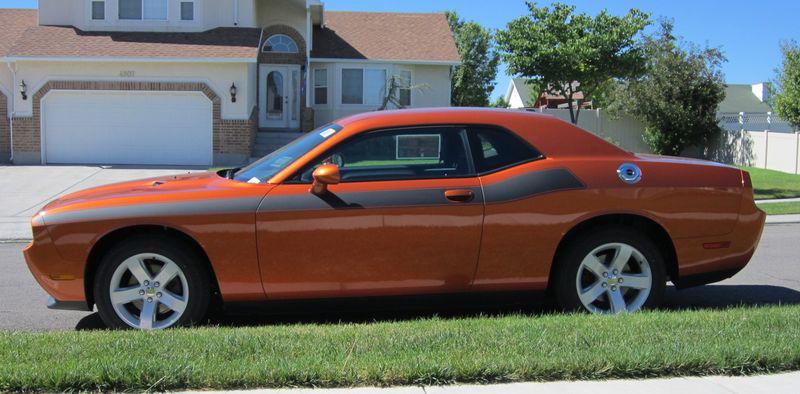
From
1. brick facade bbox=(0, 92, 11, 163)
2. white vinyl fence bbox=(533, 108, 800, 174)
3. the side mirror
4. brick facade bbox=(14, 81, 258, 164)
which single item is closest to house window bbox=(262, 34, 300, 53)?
brick facade bbox=(14, 81, 258, 164)

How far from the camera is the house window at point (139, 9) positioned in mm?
23062

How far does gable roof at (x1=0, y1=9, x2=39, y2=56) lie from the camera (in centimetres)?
2333

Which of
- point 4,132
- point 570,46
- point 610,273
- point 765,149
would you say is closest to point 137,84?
point 4,132

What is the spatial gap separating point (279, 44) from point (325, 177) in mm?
20890

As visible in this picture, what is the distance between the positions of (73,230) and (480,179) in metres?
2.90

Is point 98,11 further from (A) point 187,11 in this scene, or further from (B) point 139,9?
(A) point 187,11

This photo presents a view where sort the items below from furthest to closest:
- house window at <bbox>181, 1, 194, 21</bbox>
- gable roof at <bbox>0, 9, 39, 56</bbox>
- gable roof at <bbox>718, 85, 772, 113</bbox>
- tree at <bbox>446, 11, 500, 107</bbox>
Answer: gable roof at <bbox>718, 85, 772, 113</bbox>, tree at <bbox>446, 11, 500, 107</bbox>, gable roof at <bbox>0, 9, 39, 56</bbox>, house window at <bbox>181, 1, 194, 21</bbox>

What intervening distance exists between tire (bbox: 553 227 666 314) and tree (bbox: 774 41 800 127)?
27527 millimetres

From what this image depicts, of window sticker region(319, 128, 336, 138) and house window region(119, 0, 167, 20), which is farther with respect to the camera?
house window region(119, 0, 167, 20)

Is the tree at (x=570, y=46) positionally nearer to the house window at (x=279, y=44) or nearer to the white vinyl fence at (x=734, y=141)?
the white vinyl fence at (x=734, y=141)

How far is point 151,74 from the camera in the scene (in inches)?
853

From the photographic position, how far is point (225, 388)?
4.19 metres

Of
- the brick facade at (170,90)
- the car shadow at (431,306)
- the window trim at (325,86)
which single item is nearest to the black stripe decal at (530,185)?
the car shadow at (431,306)

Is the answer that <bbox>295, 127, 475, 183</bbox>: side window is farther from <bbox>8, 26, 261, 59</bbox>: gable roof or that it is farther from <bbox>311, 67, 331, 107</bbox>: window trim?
<bbox>311, 67, 331, 107</bbox>: window trim
